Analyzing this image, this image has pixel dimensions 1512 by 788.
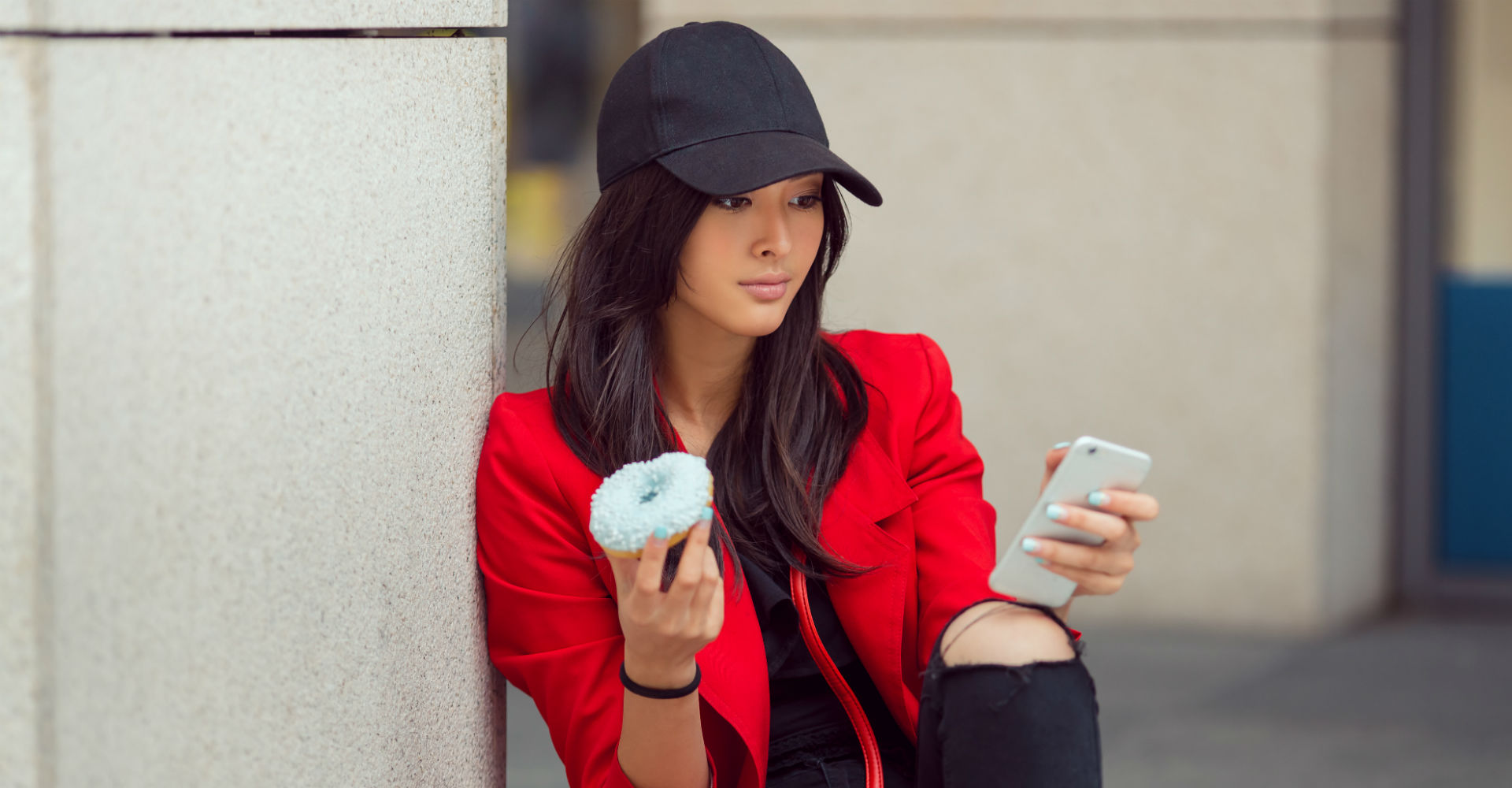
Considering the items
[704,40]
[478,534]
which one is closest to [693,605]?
[478,534]

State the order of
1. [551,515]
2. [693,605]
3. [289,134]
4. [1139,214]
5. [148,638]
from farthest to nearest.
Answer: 1. [1139,214]
2. [551,515]
3. [693,605]
4. [289,134]
5. [148,638]

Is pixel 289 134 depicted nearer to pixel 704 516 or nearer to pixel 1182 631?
pixel 704 516

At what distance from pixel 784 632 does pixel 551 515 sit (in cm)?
37

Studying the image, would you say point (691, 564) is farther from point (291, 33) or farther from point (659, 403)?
point (291, 33)

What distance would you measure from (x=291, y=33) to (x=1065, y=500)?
999 mm

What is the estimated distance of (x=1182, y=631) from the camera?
5.34 metres

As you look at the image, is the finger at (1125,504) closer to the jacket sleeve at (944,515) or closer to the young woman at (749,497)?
the young woman at (749,497)

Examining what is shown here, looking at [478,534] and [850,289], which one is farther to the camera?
[850,289]

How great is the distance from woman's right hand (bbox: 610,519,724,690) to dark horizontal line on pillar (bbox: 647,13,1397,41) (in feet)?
12.4

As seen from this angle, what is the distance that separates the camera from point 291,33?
162 centimetres

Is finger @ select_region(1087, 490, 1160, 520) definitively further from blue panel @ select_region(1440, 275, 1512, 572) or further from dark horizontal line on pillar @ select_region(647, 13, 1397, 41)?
blue panel @ select_region(1440, 275, 1512, 572)

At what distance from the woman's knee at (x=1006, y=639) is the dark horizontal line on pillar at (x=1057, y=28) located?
3636 mm

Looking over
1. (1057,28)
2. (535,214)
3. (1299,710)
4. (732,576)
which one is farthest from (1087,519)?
(535,214)

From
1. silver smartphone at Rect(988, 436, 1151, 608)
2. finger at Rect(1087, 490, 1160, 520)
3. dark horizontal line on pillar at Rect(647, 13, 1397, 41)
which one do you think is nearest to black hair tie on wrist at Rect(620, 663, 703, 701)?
silver smartphone at Rect(988, 436, 1151, 608)
